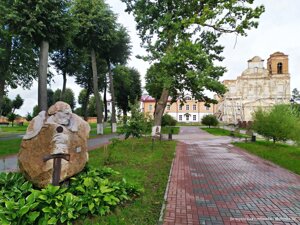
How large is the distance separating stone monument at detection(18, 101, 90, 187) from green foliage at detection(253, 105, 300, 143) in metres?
14.3

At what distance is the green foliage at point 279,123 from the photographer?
16.2 meters

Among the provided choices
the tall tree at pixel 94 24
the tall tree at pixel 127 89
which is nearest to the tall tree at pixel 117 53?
the tall tree at pixel 94 24

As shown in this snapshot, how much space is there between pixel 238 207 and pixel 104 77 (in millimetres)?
37905

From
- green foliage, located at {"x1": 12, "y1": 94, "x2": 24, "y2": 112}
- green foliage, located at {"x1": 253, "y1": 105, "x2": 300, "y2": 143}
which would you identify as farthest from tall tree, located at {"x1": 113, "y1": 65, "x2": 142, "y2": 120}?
green foliage, located at {"x1": 12, "y1": 94, "x2": 24, "y2": 112}

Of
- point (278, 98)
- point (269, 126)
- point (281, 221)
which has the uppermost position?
point (278, 98)

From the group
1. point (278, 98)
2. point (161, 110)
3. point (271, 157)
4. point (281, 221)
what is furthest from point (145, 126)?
point (278, 98)

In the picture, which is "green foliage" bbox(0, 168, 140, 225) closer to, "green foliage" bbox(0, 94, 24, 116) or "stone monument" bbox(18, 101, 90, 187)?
"stone monument" bbox(18, 101, 90, 187)

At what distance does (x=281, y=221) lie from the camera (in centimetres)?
439

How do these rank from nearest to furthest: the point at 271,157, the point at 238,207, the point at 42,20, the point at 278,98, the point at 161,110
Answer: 1. the point at 238,207
2. the point at 271,157
3. the point at 42,20
4. the point at 161,110
5. the point at 278,98

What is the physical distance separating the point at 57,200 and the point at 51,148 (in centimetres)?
110

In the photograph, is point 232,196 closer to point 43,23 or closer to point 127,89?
point 43,23

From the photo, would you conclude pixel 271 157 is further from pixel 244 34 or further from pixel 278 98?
pixel 278 98

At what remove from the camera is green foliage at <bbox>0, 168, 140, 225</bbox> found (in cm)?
384

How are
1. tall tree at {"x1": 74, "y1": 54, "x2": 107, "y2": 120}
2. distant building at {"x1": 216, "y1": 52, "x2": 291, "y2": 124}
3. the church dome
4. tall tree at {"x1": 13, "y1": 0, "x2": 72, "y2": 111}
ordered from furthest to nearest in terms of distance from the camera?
the church dome < distant building at {"x1": 216, "y1": 52, "x2": 291, "y2": 124} < tall tree at {"x1": 74, "y1": 54, "x2": 107, "y2": 120} < tall tree at {"x1": 13, "y1": 0, "x2": 72, "y2": 111}
